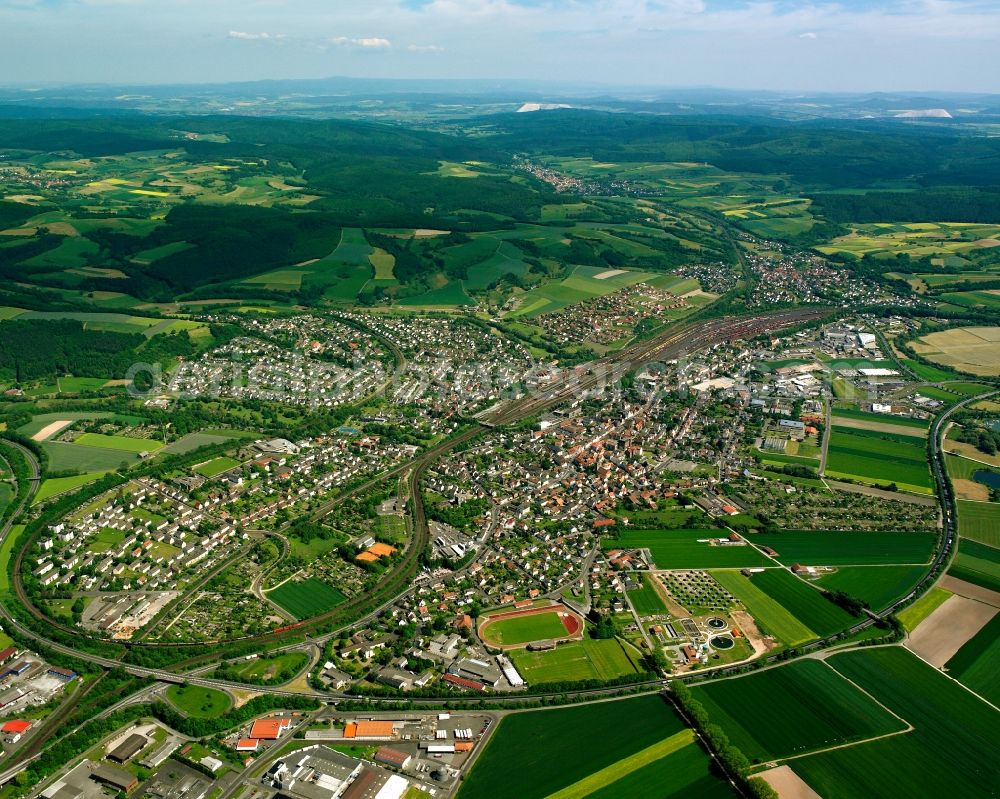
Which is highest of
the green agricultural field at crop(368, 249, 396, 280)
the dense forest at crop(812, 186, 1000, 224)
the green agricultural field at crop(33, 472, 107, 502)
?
the dense forest at crop(812, 186, 1000, 224)

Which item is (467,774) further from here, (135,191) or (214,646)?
(135,191)

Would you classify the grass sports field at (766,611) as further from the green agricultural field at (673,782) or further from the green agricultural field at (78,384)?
the green agricultural field at (78,384)

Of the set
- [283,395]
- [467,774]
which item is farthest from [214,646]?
[283,395]

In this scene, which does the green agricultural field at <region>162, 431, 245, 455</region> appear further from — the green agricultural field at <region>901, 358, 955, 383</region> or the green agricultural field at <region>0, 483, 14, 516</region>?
the green agricultural field at <region>901, 358, 955, 383</region>

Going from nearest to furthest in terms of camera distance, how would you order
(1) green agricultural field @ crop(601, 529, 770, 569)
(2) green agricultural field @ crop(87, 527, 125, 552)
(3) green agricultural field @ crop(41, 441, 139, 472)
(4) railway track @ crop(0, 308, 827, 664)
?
1. (4) railway track @ crop(0, 308, 827, 664)
2. (1) green agricultural field @ crop(601, 529, 770, 569)
3. (2) green agricultural field @ crop(87, 527, 125, 552)
4. (3) green agricultural field @ crop(41, 441, 139, 472)

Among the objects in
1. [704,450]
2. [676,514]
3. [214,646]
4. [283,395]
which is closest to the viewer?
[214,646]

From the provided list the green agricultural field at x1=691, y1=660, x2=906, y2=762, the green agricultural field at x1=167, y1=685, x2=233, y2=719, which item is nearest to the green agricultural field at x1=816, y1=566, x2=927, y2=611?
the green agricultural field at x1=691, y1=660, x2=906, y2=762
